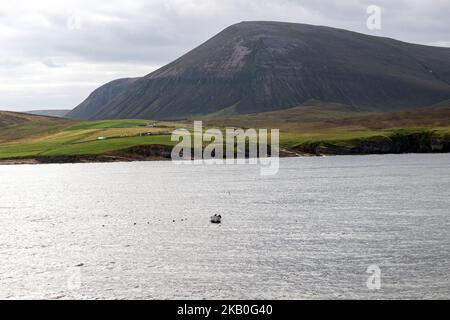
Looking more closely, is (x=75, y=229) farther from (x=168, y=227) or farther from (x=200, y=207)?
(x=200, y=207)

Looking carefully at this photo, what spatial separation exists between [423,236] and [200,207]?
4887cm

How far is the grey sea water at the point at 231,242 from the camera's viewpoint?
204 ft

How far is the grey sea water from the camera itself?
62.2m

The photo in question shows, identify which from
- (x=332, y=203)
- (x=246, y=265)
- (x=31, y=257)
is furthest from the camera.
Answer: (x=332, y=203)

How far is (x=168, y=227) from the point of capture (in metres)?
99.7

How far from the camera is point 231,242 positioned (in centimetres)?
8419

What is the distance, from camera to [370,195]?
134m

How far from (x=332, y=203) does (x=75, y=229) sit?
1862 inches
